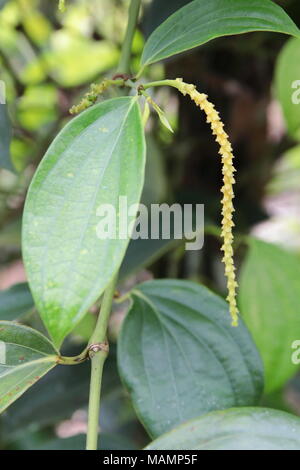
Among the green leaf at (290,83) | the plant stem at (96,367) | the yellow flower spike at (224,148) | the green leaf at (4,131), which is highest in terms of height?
the green leaf at (290,83)

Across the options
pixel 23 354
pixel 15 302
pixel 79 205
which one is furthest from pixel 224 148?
pixel 15 302

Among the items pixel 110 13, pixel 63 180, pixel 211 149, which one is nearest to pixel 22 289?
pixel 63 180

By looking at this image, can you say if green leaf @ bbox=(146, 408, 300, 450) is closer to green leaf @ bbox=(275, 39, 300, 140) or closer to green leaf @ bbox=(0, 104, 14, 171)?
green leaf @ bbox=(0, 104, 14, 171)

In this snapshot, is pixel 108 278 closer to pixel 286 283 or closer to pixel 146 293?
pixel 146 293

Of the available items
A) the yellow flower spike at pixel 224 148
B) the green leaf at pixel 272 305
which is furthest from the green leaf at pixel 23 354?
the green leaf at pixel 272 305

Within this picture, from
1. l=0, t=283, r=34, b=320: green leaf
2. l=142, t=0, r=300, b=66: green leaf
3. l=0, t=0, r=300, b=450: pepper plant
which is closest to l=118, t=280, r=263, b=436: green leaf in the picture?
l=0, t=0, r=300, b=450: pepper plant

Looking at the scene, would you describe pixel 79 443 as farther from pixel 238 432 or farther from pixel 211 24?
pixel 211 24

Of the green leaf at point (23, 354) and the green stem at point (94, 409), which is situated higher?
the green leaf at point (23, 354)

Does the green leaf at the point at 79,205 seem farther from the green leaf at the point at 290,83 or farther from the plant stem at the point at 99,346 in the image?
the green leaf at the point at 290,83
